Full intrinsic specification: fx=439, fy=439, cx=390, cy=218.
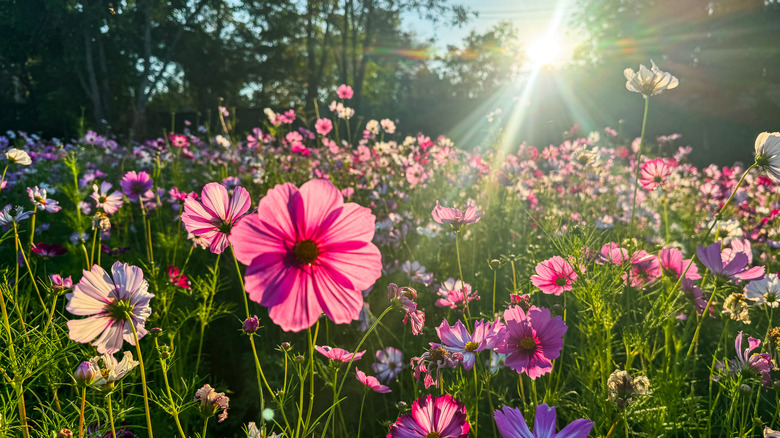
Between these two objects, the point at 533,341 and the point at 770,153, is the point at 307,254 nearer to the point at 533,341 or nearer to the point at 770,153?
the point at 533,341

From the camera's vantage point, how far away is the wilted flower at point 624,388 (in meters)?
0.77

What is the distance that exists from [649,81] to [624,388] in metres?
1.02

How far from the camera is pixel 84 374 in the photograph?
2.28 ft

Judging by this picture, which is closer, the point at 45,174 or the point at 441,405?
the point at 441,405

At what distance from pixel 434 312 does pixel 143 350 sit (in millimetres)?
1155

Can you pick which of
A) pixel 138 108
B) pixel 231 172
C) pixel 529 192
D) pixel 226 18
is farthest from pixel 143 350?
pixel 226 18

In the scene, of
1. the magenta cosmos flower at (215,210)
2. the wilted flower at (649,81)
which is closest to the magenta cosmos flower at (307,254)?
the magenta cosmos flower at (215,210)

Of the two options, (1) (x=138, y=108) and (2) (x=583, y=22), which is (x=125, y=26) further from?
(2) (x=583, y=22)

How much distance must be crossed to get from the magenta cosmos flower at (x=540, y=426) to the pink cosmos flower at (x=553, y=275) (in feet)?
1.40

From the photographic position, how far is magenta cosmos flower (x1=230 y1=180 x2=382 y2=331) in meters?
0.56

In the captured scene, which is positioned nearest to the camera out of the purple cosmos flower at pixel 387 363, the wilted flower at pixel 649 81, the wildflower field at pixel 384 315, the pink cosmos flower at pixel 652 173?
the wildflower field at pixel 384 315

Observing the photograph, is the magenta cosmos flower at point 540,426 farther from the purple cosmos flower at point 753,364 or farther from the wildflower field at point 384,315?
the purple cosmos flower at point 753,364

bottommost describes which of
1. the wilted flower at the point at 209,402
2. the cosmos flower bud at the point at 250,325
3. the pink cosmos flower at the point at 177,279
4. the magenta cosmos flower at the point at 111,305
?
the pink cosmos flower at the point at 177,279

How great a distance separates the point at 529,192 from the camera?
120 inches
